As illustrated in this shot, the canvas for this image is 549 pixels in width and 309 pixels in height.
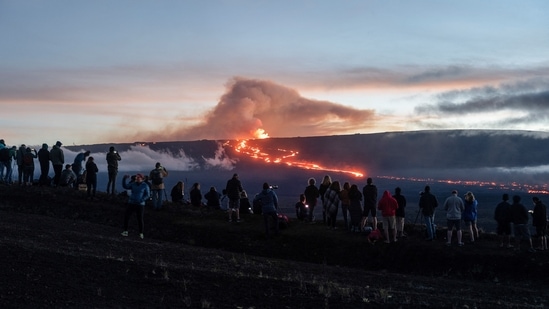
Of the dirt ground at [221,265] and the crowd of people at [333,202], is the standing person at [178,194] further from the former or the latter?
the dirt ground at [221,265]

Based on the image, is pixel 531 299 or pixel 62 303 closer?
pixel 62 303

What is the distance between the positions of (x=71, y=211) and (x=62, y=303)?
19438mm

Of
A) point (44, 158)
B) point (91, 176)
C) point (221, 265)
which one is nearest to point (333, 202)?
point (221, 265)

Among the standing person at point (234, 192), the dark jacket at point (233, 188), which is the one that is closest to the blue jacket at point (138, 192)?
the standing person at point (234, 192)

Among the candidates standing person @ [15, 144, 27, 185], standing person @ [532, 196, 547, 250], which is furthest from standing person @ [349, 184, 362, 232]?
standing person @ [15, 144, 27, 185]

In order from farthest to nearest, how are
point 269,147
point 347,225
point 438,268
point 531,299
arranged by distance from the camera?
point 269,147 < point 347,225 < point 438,268 < point 531,299

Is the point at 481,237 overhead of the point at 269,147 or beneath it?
beneath

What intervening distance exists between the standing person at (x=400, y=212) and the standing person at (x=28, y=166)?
18173 millimetres

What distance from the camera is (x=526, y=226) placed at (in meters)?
28.4

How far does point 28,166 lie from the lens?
3641 cm

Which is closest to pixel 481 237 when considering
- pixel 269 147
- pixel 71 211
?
pixel 71 211

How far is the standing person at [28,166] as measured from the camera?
117 ft

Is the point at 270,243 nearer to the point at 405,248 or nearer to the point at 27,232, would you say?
the point at 405,248

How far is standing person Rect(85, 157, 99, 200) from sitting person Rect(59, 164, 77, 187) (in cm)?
264
